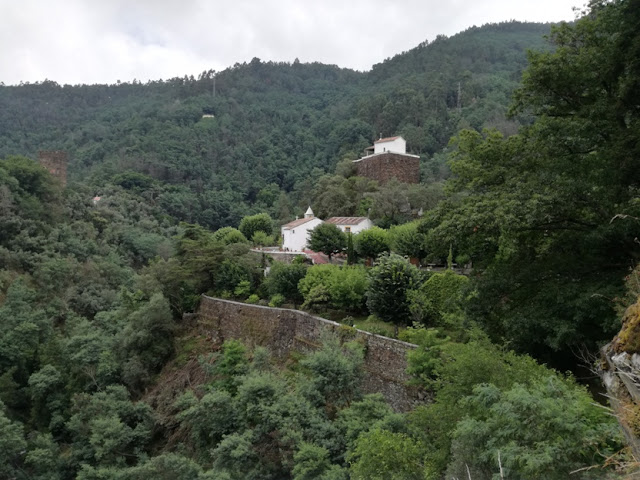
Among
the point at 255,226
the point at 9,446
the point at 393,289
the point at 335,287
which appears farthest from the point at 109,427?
the point at 255,226

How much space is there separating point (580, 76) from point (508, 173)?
2.51 metres

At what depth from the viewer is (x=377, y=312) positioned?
16.2 metres

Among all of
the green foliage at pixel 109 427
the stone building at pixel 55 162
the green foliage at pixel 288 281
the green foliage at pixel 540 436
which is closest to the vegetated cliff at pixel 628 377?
the green foliage at pixel 540 436

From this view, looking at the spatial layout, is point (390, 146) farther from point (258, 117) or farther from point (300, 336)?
point (258, 117)

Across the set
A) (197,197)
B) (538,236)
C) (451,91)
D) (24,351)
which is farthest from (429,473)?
(451,91)

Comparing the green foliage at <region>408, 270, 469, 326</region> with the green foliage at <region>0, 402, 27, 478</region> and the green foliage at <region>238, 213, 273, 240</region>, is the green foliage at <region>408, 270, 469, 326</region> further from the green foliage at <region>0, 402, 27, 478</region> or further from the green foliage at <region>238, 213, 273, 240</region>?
the green foliage at <region>238, 213, 273, 240</region>

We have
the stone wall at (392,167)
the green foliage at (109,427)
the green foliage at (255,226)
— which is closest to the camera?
the green foliage at (109,427)

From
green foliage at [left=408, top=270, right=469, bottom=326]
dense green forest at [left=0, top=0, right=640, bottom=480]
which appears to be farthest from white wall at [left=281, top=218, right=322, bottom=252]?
green foliage at [left=408, top=270, right=469, bottom=326]

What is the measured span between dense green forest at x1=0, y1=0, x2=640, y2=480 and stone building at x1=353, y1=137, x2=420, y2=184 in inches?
104

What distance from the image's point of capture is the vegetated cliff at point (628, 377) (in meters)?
4.30

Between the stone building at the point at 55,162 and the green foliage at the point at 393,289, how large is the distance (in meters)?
42.6

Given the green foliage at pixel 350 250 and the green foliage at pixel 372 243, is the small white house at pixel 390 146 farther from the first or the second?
the green foliage at pixel 350 250

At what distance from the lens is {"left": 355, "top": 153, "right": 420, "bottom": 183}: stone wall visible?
4112 centimetres

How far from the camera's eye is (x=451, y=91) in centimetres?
7344
